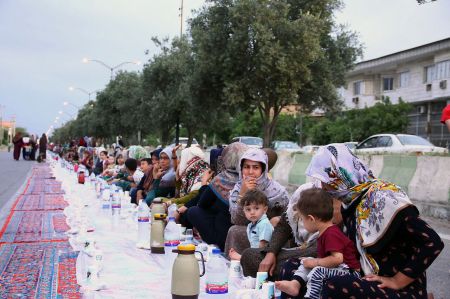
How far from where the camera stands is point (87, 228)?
505cm

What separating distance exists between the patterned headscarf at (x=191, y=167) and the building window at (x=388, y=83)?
1342 inches

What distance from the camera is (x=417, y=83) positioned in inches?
1383

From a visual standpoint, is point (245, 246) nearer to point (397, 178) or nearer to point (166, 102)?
point (397, 178)

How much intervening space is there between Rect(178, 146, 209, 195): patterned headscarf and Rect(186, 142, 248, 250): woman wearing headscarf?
127cm

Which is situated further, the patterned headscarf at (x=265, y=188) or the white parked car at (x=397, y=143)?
the white parked car at (x=397, y=143)

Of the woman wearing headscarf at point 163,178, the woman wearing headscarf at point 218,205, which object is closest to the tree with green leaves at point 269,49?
the woman wearing headscarf at point 163,178

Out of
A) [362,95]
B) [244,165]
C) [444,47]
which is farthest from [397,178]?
[362,95]

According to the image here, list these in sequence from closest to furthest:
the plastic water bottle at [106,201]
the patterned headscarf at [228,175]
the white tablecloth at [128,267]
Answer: the white tablecloth at [128,267]
the patterned headscarf at [228,175]
the plastic water bottle at [106,201]

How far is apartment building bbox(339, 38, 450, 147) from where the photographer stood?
32.1 metres

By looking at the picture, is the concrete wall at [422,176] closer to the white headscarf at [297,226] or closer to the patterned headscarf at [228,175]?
the patterned headscarf at [228,175]

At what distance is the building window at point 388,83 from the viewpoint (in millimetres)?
38878

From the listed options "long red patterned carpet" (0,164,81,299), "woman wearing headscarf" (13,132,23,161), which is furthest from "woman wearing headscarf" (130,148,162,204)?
"woman wearing headscarf" (13,132,23,161)

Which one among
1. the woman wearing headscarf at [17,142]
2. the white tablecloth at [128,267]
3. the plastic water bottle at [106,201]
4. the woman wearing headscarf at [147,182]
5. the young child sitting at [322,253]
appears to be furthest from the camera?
the woman wearing headscarf at [17,142]

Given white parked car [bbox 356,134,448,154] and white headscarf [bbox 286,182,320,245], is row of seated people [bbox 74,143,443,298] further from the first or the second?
white parked car [bbox 356,134,448,154]
